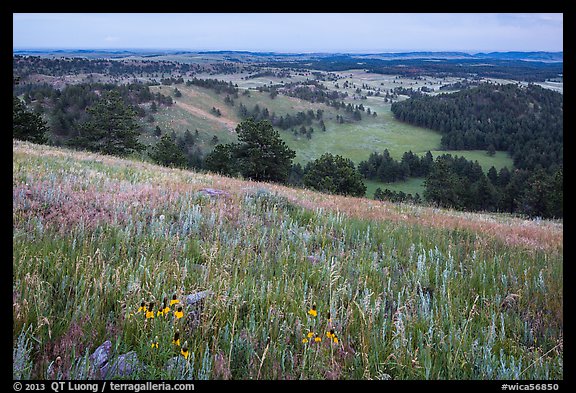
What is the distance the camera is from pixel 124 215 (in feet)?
19.1

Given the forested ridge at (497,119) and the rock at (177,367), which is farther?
the forested ridge at (497,119)

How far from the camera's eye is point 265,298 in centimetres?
362

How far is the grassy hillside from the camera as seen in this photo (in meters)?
2.69

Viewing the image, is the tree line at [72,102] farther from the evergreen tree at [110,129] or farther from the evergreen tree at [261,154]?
the evergreen tree at [261,154]

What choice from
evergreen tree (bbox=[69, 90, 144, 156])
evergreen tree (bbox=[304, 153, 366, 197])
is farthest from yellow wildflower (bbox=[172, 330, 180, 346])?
evergreen tree (bbox=[69, 90, 144, 156])

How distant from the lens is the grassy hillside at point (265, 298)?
106 inches

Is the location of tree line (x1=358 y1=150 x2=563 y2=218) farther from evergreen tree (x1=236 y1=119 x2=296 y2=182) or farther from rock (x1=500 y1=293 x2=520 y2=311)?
rock (x1=500 y1=293 x2=520 y2=311)

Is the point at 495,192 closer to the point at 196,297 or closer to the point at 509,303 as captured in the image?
the point at 509,303

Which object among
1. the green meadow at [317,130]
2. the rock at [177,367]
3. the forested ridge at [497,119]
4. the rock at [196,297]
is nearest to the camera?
the rock at [177,367]

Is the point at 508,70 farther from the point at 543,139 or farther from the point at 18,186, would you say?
the point at 18,186

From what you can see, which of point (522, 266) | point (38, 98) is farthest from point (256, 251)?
point (38, 98)

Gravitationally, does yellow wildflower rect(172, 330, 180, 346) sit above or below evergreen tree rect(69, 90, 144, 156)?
below

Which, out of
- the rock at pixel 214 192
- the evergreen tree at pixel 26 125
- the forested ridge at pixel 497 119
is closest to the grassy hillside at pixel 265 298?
the rock at pixel 214 192
